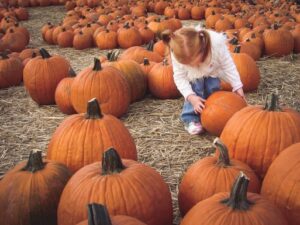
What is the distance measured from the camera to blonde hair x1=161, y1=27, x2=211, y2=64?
11.8 ft

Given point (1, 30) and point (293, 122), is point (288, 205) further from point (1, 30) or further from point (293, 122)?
point (1, 30)

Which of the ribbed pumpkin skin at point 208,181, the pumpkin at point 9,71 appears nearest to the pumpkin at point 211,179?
the ribbed pumpkin skin at point 208,181

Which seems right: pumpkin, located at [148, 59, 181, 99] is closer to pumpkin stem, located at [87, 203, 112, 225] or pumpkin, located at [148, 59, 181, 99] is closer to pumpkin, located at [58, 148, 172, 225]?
pumpkin, located at [58, 148, 172, 225]

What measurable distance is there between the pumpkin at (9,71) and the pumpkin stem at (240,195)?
4.57 meters

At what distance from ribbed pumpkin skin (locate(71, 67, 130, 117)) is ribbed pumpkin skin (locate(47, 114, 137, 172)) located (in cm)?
129

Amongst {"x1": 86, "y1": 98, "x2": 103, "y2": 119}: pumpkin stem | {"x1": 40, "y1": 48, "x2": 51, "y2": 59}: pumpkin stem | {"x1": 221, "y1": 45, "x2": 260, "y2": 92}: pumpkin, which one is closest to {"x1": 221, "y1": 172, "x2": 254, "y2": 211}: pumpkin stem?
{"x1": 86, "y1": 98, "x2": 103, "y2": 119}: pumpkin stem

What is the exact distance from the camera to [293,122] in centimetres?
268

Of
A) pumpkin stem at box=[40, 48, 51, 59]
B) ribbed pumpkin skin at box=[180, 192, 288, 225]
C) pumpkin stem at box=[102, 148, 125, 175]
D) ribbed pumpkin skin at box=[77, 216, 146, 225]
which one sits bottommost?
ribbed pumpkin skin at box=[180, 192, 288, 225]

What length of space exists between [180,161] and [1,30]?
6.80m

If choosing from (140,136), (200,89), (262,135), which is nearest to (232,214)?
(262,135)

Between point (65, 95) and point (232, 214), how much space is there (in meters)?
3.09

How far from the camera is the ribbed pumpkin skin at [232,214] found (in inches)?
71.2

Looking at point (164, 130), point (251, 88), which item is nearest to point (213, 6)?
point (251, 88)

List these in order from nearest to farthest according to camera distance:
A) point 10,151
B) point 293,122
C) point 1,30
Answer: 1. point 293,122
2. point 10,151
3. point 1,30
